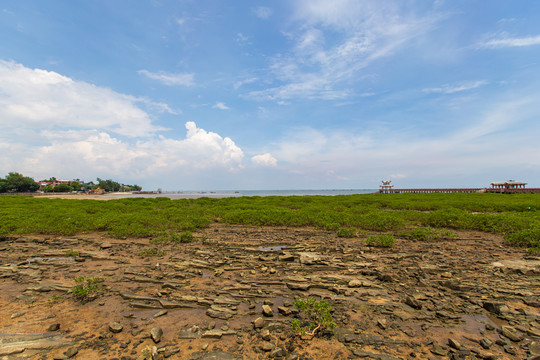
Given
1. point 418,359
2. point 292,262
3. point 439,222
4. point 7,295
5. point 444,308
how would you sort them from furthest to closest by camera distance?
point 439,222 < point 292,262 < point 7,295 < point 444,308 < point 418,359

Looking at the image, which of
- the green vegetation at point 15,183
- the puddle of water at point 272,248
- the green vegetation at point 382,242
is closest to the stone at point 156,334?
the puddle of water at point 272,248

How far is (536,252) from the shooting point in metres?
10.6

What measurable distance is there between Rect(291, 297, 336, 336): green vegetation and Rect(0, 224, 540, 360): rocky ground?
7.5 inches

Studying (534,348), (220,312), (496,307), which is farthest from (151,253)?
(534,348)

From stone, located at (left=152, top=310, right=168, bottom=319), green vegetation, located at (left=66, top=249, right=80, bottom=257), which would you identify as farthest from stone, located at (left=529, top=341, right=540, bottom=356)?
green vegetation, located at (left=66, top=249, right=80, bottom=257)

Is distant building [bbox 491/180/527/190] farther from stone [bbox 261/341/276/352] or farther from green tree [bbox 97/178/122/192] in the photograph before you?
green tree [bbox 97/178/122/192]

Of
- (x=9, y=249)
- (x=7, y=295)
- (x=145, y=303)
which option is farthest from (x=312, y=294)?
(x=9, y=249)

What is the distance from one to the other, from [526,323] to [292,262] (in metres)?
6.99

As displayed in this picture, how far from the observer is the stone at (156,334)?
16.2 feet

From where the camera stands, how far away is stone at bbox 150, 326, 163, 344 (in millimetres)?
4938

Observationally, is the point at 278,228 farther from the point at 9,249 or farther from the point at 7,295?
the point at 9,249

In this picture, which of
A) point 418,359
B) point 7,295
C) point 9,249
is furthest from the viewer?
point 9,249

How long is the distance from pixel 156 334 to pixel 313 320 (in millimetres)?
3623

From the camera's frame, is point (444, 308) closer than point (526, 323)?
No
